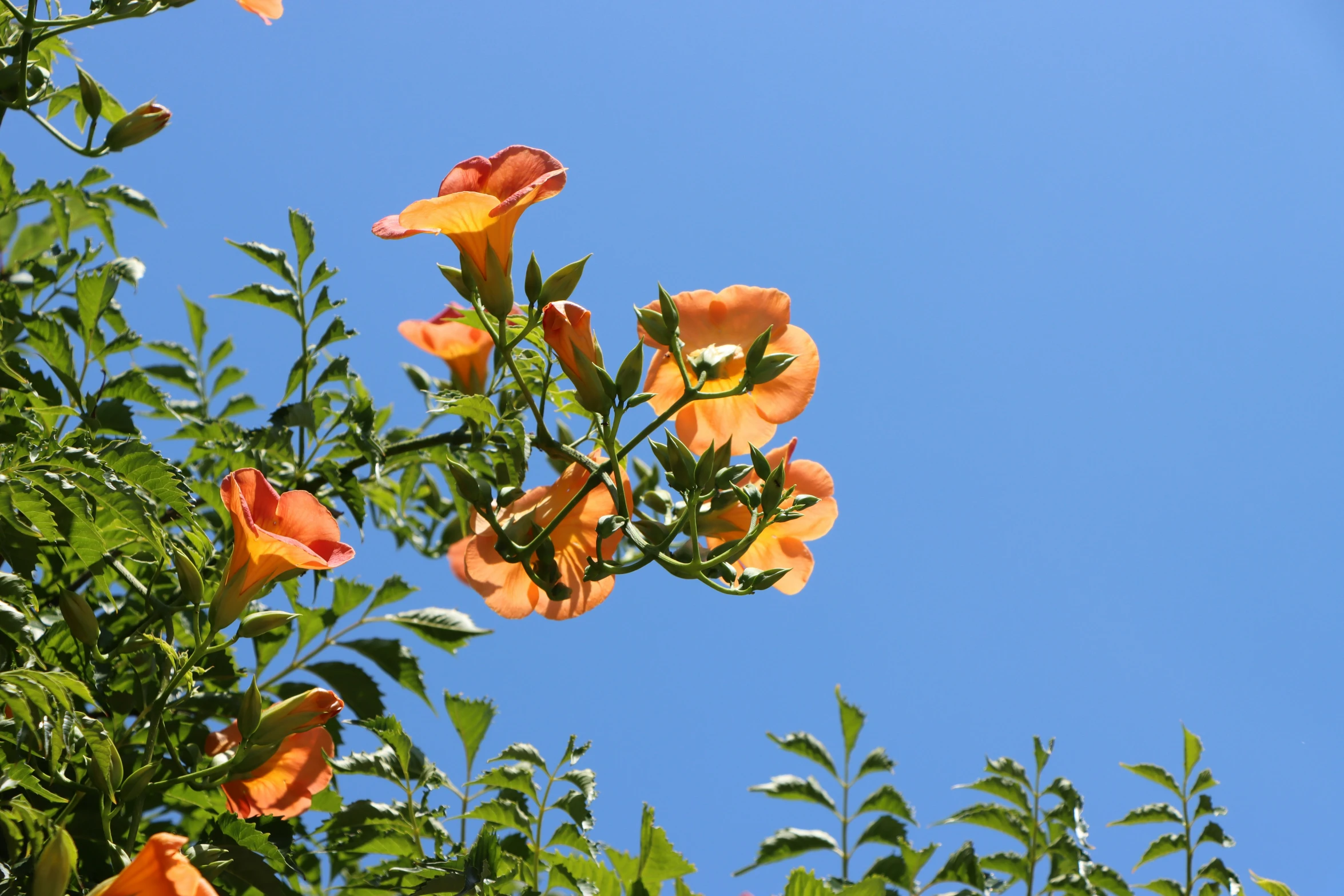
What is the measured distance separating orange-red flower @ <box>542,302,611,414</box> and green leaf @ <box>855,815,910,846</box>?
175cm

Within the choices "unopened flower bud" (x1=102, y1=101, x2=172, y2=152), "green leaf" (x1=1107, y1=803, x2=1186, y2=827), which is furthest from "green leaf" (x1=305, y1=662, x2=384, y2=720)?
"green leaf" (x1=1107, y1=803, x2=1186, y2=827)

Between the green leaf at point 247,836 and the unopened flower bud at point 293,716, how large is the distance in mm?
128

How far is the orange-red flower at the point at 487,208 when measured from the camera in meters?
1.67

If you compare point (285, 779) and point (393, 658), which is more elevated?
point (393, 658)

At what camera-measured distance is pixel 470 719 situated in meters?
2.30

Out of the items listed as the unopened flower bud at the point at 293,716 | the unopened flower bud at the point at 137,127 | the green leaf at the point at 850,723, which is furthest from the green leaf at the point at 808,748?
the unopened flower bud at the point at 137,127

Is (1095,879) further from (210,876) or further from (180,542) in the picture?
(180,542)

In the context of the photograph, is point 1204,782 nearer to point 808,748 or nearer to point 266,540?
point 808,748

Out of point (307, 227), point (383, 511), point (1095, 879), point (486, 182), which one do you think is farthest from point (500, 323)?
point (1095, 879)

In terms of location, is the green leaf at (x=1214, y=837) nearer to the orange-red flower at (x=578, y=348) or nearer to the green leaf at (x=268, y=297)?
the orange-red flower at (x=578, y=348)

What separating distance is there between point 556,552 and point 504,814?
683 millimetres

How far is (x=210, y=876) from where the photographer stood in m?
1.38

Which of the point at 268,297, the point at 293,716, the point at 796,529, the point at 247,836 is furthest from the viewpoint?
the point at 268,297

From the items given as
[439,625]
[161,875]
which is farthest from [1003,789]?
[161,875]
